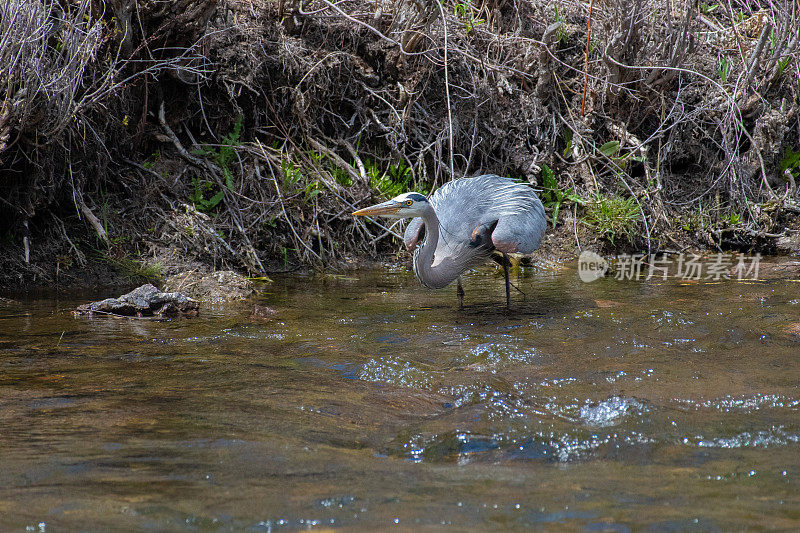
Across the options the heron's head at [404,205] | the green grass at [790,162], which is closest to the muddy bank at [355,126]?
the green grass at [790,162]

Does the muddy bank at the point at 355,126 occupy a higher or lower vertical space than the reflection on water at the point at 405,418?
higher

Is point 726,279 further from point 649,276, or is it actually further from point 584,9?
point 584,9

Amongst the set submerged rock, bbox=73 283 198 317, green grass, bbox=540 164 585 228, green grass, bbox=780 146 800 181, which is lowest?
submerged rock, bbox=73 283 198 317

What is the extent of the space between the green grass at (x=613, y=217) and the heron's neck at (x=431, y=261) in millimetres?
2706

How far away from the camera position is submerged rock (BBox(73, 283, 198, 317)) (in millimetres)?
5102

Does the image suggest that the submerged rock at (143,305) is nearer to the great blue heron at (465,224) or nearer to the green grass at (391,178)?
the great blue heron at (465,224)

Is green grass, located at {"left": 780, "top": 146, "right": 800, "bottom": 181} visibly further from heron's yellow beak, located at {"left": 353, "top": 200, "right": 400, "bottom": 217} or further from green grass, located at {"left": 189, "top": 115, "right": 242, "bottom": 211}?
green grass, located at {"left": 189, "top": 115, "right": 242, "bottom": 211}

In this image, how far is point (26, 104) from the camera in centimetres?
529

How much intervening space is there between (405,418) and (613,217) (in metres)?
5.25

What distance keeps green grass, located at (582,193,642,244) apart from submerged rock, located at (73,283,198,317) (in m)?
4.50

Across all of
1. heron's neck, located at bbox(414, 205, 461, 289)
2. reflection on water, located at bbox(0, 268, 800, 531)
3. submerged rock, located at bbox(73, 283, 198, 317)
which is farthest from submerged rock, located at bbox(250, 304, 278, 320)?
heron's neck, located at bbox(414, 205, 461, 289)

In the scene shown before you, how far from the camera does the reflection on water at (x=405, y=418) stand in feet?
7.23

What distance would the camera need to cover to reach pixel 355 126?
7.95m

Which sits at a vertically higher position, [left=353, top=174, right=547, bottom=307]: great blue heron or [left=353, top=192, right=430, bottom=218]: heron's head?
[left=353, top=192, right=430, bottom=218]: heron's head
